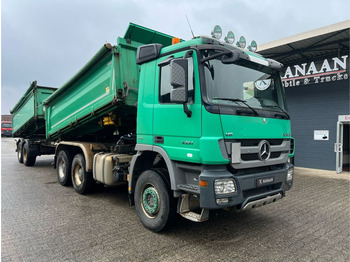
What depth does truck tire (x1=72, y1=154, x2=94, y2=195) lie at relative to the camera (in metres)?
5.94

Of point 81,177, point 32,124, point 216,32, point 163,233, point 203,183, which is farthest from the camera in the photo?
point 32,124

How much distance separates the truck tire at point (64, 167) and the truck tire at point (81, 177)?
0.34 metres

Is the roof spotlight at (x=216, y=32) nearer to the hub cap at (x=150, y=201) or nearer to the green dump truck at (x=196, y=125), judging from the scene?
the green dump truck at (x=196, y=125)

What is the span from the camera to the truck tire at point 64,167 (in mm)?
6684

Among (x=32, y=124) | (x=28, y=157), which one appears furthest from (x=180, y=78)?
(x=28, y=157)

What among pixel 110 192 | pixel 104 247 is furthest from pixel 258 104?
pixel 110 192

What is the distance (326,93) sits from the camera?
995 cm

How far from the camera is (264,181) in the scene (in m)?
3.55

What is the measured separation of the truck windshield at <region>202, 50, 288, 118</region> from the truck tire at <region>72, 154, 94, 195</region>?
388 centimetres

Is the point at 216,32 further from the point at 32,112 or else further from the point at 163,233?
the point at 32,112

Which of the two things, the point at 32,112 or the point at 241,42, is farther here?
the point at 32,112

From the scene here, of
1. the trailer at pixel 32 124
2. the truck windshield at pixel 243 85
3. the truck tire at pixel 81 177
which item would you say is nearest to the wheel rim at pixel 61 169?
the truck tire at pixel 81 177

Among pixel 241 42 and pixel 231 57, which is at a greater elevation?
pixel 241 42

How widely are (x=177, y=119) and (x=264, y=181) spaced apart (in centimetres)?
145
